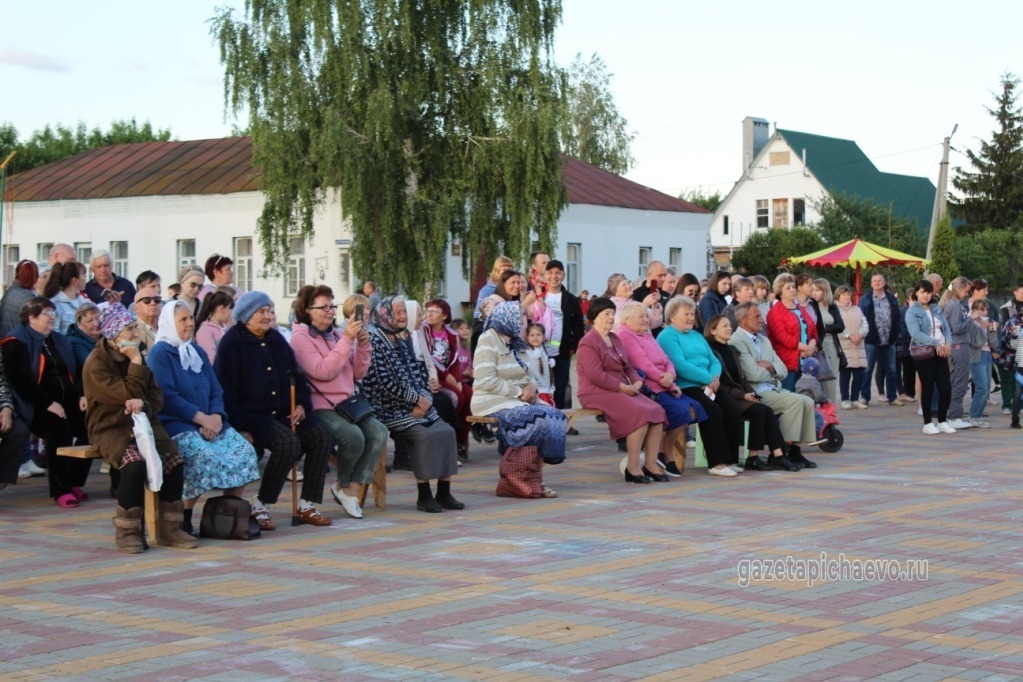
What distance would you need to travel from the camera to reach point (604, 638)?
22.5 ft

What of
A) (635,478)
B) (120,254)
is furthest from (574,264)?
(635,478)

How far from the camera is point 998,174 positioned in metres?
73.6

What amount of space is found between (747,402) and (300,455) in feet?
17.0

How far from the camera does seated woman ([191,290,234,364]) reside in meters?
11.4

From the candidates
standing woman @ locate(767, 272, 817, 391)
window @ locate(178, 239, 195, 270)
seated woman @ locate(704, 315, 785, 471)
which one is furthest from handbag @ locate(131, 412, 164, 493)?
window @ locate(178, 239, 195, 270)

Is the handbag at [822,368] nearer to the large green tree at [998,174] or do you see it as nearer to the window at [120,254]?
the window at [120,254]

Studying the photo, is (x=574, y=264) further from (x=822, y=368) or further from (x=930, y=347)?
(x=822, y=368)

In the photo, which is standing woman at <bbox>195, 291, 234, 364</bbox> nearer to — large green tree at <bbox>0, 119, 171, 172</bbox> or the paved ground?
the paved ground

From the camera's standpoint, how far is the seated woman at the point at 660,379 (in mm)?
13586

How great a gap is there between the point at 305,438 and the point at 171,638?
404 centimetres

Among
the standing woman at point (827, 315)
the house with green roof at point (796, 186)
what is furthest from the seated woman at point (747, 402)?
the house with green roof at point (796, 186)

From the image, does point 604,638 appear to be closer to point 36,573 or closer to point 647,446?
point 36,573

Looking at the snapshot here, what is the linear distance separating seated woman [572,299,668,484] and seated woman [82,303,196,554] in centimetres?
454

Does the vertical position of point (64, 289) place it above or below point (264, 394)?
above
